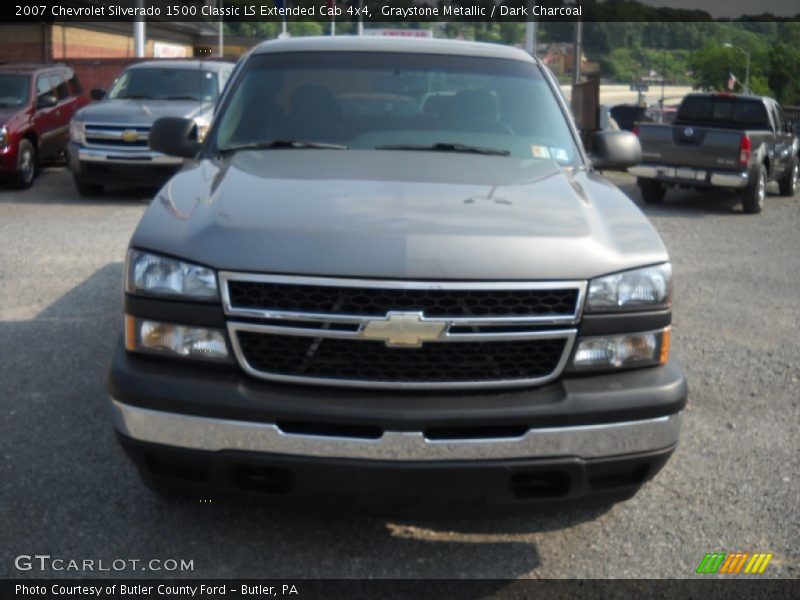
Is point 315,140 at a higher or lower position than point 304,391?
higher

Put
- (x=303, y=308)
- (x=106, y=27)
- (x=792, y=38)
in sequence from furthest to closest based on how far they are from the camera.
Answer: (x=792, y=38) < (x=106, y=27) < (x=303, y=308)

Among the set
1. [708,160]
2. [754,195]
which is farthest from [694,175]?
[754,195]

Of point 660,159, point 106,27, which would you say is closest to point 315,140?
point 660,159

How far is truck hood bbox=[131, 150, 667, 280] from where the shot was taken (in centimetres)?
343

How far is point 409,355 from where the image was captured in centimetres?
344

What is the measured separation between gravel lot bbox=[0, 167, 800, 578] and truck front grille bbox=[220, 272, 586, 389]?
0.50m

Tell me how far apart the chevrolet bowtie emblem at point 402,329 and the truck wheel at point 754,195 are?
559 inches

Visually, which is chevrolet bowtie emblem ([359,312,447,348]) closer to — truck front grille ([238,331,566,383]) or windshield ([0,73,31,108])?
truck front grille ([238,331,566,383])

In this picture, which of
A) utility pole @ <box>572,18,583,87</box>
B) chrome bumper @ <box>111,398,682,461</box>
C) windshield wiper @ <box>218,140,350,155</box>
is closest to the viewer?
chrome bumper @ <box>111,398,682,461</box>

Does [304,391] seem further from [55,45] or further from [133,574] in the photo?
[55,45]

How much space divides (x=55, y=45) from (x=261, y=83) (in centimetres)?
3090

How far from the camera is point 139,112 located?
14.6m

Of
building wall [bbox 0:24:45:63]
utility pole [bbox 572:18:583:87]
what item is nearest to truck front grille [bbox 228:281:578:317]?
utility pole [bbox 572:18:583:87]

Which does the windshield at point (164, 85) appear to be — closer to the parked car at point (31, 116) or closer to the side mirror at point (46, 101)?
the parked car at point (31, 116)
